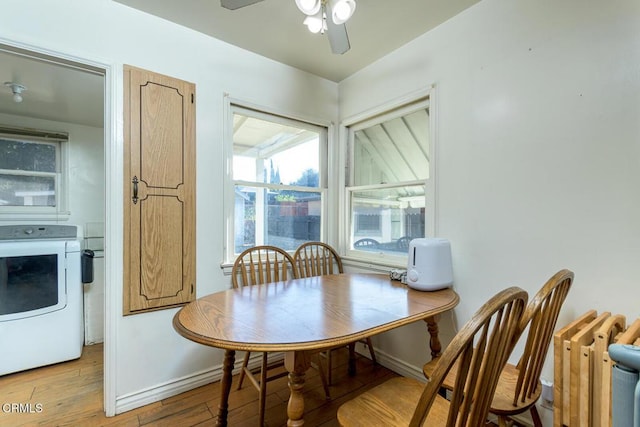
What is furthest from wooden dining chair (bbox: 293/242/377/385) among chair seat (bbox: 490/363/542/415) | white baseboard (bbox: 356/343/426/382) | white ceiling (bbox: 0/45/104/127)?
white ceiling (bbox: 0/45/104/127)

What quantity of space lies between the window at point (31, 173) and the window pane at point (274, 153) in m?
2.05

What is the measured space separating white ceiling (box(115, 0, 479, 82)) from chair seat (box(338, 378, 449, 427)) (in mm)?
2015

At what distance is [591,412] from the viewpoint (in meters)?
0.98

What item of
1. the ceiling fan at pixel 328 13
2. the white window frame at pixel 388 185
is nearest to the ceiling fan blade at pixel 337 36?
the ceiling fan at pixel 328 13

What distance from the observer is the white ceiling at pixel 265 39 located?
1.73m

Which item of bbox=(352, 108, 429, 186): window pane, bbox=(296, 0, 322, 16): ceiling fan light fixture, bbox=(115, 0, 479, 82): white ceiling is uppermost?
bbox=(115, 0, 479, 82): white ceiling

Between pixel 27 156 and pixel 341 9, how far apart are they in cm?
336

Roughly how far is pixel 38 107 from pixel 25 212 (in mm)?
993

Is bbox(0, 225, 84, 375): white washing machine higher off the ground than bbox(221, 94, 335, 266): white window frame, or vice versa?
bbox(221, 94, 335, 266): white window frame

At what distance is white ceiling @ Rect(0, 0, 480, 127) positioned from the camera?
1732 mm

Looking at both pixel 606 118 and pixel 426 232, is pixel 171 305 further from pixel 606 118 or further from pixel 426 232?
pixel 606 118

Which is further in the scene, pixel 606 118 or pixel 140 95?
pixel 140 95

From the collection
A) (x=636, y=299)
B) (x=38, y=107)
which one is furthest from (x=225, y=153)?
(x=636, y=299)

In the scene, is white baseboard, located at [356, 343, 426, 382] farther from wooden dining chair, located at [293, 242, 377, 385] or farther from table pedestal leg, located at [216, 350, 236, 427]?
table pedestal leg, located at [216, 350, 236, 427]
